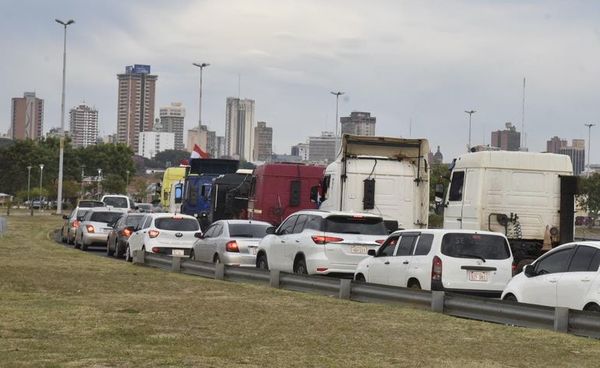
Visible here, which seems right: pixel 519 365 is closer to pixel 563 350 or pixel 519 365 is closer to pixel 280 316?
pixel 563 350

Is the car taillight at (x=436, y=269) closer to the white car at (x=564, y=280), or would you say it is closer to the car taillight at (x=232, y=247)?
the white car at (x=564, y=280)

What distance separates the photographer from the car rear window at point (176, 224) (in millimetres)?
30750

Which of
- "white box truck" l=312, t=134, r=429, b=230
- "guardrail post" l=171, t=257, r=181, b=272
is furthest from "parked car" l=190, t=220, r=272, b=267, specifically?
"white box truck" l=312, t=134, r=429, b=230

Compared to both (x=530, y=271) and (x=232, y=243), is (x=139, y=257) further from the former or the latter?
(x=530, y=271)

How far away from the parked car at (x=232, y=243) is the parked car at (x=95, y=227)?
486 inches

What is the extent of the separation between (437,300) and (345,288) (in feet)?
8.70

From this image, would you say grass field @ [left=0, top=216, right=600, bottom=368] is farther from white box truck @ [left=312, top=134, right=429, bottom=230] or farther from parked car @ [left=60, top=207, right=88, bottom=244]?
parked car @ [left=60, top=207, right=88, bottom=244]

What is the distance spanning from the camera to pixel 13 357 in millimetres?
11117

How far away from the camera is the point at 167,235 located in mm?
30516

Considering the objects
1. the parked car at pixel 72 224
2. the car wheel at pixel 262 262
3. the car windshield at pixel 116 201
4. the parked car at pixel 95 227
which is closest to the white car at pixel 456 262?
the car wheel at pixel 262 262

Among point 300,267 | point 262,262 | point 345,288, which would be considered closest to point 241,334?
point 345,288

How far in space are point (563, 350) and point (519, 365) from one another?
4.61ft

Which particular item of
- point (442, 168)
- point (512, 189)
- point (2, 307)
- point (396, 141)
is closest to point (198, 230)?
point (396, 141)

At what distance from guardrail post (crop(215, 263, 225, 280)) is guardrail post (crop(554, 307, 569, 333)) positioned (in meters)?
10.8
